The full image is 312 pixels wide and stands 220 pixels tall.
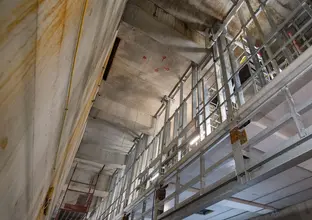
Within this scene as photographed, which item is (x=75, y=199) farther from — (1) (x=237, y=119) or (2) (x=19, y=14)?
(2) (x=19, y=14)

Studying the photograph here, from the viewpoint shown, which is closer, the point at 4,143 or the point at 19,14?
the point at 19,14

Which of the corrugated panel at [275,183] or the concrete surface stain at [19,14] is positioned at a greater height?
the corrugated panel at [275,183]

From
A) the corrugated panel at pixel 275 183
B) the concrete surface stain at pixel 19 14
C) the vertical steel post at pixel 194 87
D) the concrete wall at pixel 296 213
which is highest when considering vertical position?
the vertical steel post at pixel 194 87

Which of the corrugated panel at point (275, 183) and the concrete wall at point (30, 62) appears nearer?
the concrete wall at point (30, 62)

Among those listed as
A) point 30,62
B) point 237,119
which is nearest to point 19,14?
point 30,62

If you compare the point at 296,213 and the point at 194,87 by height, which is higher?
the point at 194,87

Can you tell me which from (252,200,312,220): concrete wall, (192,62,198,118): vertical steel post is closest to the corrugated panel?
(252,200,312,220): concrete wall

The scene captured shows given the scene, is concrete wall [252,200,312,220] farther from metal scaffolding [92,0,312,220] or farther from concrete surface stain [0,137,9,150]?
concrete surface stain [0,137,9,150]

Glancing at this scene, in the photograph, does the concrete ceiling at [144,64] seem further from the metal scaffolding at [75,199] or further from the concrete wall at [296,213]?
the metal scaffolding at [75,199]

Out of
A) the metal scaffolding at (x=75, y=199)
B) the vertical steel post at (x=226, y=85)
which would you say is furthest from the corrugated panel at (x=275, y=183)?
the metal scaffolding at (x=75, y=199)

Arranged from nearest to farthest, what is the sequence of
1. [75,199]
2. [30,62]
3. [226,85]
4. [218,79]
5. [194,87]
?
1. [30,62]
2. [226,85]
3. [218,79]
4. [194,87]
5. [75,199]

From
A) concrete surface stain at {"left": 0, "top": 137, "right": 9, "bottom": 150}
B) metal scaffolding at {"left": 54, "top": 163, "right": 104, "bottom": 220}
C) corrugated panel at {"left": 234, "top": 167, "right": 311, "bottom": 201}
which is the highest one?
metal scaffolding at {"left": 54, "top": 163, "right": 104, "bottom": 220}

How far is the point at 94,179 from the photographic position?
12.1 meters

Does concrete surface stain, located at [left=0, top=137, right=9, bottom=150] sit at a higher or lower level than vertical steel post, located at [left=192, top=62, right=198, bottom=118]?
lower
